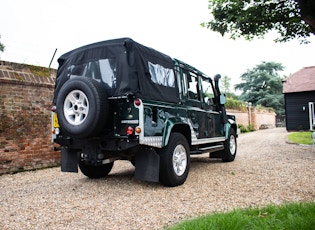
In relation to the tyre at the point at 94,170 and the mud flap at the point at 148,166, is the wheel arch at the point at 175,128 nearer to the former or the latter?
the mud flap at the point at 148,166

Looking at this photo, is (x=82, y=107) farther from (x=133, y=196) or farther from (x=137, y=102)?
(x=133, y=196)

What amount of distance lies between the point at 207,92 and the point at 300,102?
1881 centimetres

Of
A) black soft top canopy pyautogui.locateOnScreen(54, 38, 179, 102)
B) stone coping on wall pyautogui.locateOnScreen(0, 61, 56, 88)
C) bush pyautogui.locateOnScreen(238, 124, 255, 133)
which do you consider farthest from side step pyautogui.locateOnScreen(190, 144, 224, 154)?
bush pyautogui.locateOnScreen(238, 124, 255, 133)

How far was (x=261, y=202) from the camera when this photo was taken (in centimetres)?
370

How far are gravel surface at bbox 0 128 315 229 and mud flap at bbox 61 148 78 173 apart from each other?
35 cm

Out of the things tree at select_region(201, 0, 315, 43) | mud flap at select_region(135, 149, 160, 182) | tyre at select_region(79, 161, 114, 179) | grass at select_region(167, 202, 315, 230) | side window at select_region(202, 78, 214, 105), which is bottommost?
grass at select_region(167, 202, 315, 230)

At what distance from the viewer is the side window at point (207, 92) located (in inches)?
253

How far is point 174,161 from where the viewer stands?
15.6 feet

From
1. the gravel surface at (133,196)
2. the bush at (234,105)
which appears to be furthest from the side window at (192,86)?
the bush at (234,105)

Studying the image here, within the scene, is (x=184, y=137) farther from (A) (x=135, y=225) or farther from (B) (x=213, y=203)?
(A) (x=135, y=225)

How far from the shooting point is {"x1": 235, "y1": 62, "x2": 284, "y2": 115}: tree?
36.5m

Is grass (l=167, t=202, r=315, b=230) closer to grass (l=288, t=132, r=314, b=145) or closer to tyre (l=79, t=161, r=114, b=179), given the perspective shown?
tyre (l=79, t=161, r=114, b=179)

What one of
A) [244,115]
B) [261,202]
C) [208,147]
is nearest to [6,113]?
[208,147]

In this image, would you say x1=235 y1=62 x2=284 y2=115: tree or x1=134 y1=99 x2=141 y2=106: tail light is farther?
x1=235 y1=62 x2=284 y2=115: tree
